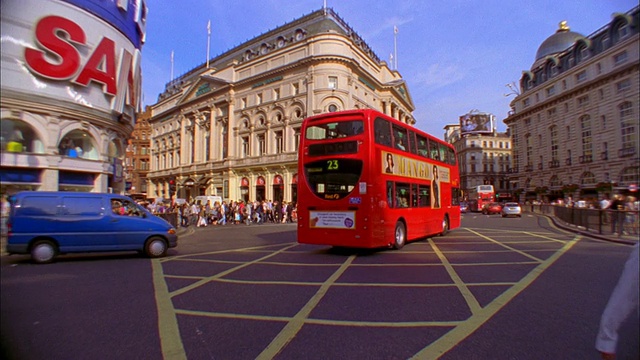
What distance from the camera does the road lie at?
297 centimetres

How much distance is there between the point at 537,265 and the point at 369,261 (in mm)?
3572

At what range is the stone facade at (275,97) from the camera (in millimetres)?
36094

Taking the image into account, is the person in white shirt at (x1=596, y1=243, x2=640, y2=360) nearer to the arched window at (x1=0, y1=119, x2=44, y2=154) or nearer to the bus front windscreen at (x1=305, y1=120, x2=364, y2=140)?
the arched window at (x1=0, y1=119, x2=44, y2=154)

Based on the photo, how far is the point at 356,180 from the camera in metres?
8.73

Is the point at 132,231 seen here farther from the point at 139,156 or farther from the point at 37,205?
the point at 37,205

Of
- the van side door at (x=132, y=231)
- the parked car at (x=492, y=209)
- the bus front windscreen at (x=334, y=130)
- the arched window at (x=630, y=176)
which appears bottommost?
the parked car at (x=492, y=209)

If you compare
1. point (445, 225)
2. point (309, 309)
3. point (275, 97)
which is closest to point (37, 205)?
point (309, 309)

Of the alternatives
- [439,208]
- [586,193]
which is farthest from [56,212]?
[439,208]

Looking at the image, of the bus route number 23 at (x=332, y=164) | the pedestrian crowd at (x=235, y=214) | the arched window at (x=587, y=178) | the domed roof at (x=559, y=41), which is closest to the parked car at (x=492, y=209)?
the pedestrian crowd at (x=235, y=214)

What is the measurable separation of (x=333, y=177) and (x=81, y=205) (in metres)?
6.83

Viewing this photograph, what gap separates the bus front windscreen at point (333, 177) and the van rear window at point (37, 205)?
22.1 feet

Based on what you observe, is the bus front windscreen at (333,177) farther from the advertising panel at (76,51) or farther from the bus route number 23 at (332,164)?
the advertising panel at (76,51)

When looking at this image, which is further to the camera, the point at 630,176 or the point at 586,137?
the point at 586,137

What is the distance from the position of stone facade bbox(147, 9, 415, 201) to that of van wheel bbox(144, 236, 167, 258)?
24872 millimetres
